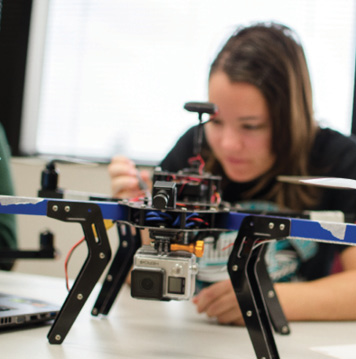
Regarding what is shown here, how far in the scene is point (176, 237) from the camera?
0.68 metres

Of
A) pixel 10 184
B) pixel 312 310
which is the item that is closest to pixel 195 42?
pixel 10 184

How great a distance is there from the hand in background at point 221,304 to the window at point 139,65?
1.20 metres

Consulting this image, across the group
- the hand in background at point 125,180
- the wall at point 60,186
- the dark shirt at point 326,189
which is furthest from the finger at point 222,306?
the wall at point 60,186

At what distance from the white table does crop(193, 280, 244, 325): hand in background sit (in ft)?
0.06

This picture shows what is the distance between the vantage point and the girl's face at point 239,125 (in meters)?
1.27

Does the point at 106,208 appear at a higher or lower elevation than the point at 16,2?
lower

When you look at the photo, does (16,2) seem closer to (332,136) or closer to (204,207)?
(332,136)

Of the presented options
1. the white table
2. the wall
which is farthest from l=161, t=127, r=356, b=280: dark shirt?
the wall

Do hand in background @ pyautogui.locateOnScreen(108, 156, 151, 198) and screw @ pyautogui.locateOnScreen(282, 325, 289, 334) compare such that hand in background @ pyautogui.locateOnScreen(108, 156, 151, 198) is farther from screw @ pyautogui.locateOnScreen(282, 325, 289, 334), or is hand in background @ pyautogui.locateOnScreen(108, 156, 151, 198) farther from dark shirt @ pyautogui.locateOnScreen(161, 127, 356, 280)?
screw @ pyautogui.locateOnScreen(282, 325, 289, 334)

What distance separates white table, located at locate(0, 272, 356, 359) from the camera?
0.68m

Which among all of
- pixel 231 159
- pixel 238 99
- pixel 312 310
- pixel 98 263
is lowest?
pixel 312 310

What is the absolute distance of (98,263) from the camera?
71 centimetres

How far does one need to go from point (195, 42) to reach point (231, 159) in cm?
87

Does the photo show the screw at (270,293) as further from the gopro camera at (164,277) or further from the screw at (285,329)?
the gopro camera at (164,277)
